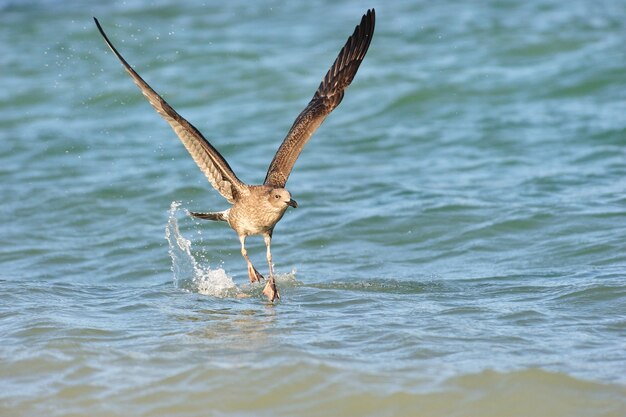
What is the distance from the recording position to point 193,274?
26.2 ft

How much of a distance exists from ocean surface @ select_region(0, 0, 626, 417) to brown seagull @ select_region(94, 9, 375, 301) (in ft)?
1.60

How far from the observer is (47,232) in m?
9.69

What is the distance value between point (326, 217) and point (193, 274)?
2234mm

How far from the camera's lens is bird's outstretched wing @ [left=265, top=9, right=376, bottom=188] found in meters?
7.73

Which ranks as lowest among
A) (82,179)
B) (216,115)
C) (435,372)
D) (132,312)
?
(435,372)

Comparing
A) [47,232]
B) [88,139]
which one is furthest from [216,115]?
[47,232]

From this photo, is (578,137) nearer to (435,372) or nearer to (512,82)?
(512,82)

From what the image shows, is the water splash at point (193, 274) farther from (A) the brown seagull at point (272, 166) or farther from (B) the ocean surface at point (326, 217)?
(A) the brown seagull at point (272, 166)

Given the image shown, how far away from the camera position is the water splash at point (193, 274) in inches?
294

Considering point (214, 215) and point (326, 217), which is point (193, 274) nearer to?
point (214, 215)

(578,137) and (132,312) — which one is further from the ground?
(578,137)

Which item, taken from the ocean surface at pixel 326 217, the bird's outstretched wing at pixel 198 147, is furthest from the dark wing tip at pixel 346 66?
the ocean surface at pixel 326 217

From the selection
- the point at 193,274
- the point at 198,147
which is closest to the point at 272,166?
the point at 198,147

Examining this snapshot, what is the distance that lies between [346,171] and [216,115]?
363 centimetres
